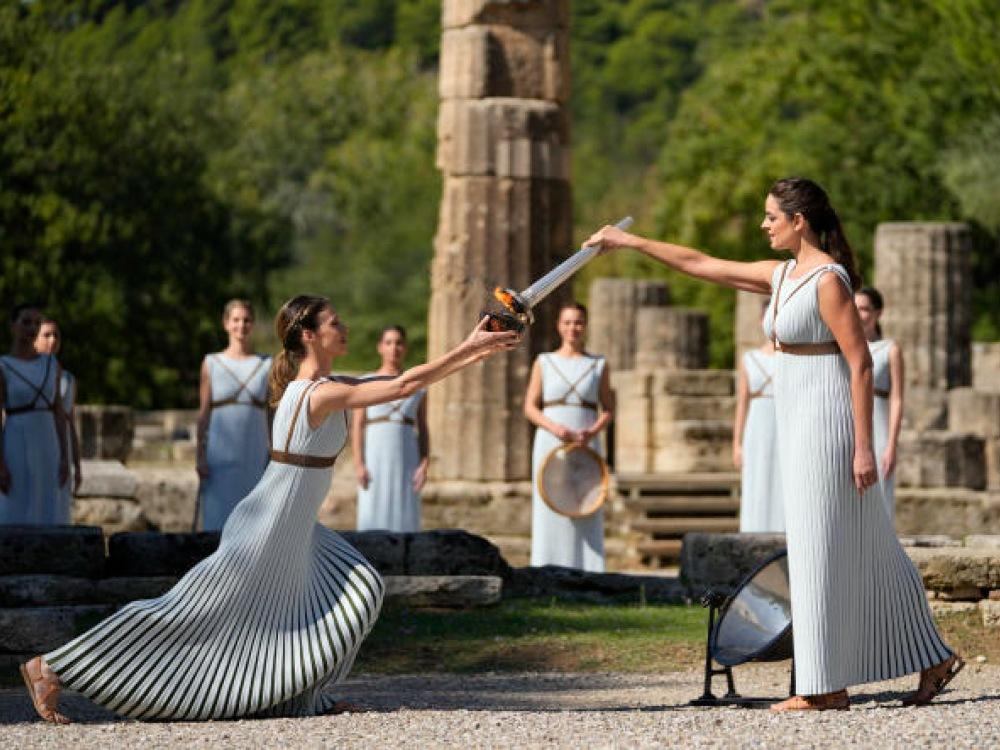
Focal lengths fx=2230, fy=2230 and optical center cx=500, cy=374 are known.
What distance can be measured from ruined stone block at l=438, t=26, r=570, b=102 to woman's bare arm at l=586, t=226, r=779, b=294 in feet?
35.7

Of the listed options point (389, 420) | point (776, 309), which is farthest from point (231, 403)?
point (776, 309)

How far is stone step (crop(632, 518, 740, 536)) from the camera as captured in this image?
797 inches

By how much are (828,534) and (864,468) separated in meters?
0.28

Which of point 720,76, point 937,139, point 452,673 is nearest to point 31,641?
point 452,673

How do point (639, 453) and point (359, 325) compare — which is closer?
point (639, 453)

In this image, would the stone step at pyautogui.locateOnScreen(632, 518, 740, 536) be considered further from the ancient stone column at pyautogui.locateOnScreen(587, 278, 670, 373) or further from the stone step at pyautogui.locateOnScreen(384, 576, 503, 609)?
the ancient stone column at pyautogui.locateOnScreen(587, 278, 670, 373)

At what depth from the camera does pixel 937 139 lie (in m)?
44.8

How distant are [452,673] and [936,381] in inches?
737

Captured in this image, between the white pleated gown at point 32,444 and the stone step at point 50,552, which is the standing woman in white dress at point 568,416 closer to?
the white pleated gown at point 32,444

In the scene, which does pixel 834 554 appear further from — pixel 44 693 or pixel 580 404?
pixel 580 404

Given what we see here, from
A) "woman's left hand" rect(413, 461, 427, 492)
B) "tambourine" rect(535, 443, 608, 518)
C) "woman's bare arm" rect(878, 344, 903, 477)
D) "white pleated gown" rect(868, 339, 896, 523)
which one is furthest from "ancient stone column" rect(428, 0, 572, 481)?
"woman's bare arm" rect(878, 344, 903, 477)

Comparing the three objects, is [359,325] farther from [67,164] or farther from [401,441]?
[401,441]

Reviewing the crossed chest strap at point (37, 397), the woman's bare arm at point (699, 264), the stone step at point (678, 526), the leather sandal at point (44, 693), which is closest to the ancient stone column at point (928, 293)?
the stone step at point (678, 526)

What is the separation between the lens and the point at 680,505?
20.7m
